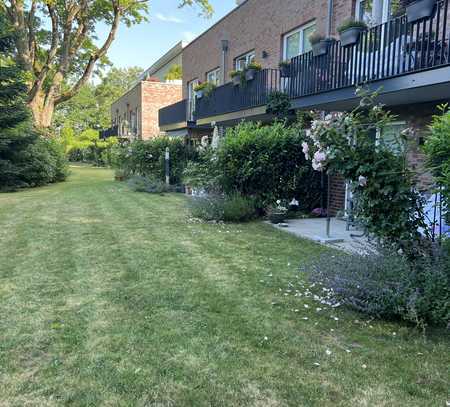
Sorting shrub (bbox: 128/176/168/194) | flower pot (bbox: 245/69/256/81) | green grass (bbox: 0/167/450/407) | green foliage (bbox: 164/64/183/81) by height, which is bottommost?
green grass (bbox: 0/167/450/407)

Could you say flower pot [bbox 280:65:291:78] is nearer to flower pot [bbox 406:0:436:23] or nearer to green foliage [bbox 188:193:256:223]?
green foliage [bbox 188:193:256:223]

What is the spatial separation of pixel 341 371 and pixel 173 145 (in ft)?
45.6

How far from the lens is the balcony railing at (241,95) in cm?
1159

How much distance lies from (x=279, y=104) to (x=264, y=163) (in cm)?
220

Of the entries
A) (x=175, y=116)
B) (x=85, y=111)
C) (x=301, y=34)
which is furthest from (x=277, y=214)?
(x=85, y=111)

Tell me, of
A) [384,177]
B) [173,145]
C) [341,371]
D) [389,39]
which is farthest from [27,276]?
[173,145]

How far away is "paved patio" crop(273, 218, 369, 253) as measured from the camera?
20.8 ft

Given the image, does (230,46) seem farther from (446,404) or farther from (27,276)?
(446,404)

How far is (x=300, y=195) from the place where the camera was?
915 centimetres

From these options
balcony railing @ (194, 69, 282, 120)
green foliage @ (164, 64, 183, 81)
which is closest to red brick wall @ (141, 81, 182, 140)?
green foliage @ (164, 64, 183, 81)

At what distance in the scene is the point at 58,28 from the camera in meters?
21.6

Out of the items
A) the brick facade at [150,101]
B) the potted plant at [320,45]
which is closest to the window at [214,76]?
the potted plant at [320,45]

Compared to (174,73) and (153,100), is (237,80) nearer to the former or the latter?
(174,73)

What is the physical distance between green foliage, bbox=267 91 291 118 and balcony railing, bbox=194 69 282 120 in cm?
77
